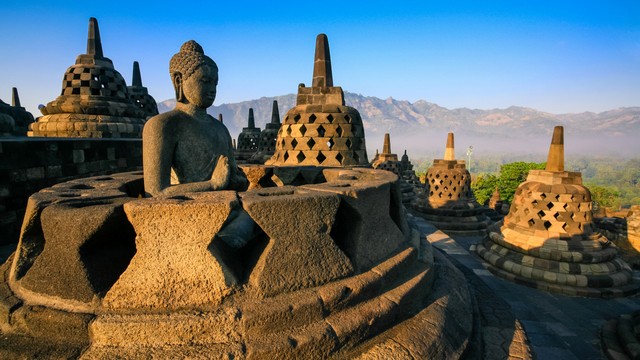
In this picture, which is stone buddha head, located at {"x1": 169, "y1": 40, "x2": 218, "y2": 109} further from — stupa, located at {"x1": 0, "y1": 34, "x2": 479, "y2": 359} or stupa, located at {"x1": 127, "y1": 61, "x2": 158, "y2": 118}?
stupa, located at {"x1": 127, "y1": 61, "x2": 158, "y2": 118}

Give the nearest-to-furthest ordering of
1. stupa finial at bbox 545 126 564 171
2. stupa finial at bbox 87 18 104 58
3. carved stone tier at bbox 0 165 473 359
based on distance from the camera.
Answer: carved stone tier at bbox 0 165 473 359, stupa finial at bbox 545 126 564 171, stupa finial at bbox 87 18 104 58

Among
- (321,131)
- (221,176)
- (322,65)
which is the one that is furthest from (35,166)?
(322,65)

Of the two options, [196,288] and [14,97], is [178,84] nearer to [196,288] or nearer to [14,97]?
[196,288]

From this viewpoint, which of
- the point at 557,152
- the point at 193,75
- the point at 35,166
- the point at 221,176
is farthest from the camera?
the point at 557,152

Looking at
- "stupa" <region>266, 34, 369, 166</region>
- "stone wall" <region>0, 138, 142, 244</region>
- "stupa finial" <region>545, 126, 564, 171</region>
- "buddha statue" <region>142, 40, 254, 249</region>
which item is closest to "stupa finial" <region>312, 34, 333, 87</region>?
"stupa" <region>266, 34, 369, 166</region>

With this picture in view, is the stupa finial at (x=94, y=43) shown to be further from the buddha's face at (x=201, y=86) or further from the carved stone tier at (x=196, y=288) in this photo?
the carved stone tier at (x=196, y=288)

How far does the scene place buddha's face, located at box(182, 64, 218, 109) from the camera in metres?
2.59

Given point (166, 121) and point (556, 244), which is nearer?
point (166, 121)

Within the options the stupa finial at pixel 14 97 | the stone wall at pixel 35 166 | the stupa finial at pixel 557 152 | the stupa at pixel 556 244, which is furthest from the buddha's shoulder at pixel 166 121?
the stupa finial at pixel 14 97

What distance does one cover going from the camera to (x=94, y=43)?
8.73 m

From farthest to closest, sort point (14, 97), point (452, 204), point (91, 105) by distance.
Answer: point (14, 97), point (452, 204), point (91, 105)

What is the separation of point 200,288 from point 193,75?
1.78m

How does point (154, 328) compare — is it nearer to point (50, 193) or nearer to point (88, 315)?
point (88, 315)

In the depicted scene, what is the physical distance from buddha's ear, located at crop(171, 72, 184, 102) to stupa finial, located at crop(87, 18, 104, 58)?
27.1 feet
